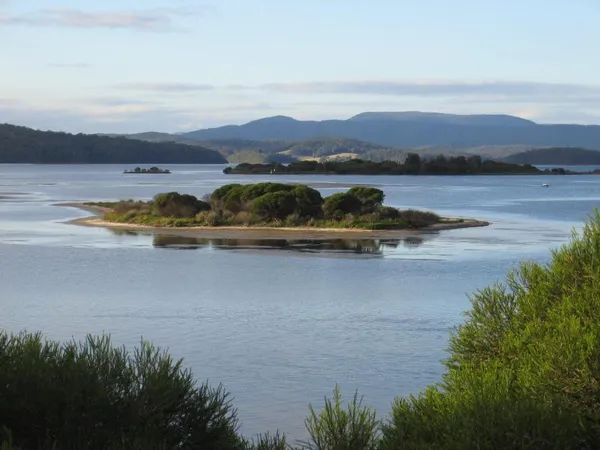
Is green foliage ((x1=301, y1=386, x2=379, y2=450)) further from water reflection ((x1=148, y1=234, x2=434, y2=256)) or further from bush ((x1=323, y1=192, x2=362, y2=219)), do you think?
bush ((x1=323, y1=192, x2=362, y2=219))

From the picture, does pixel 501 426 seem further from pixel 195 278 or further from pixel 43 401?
pixel 195 278

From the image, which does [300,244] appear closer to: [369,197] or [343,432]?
[369,197]

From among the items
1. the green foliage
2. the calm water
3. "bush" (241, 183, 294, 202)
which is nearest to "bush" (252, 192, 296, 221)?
"bush" (241, 183, 294, 202)

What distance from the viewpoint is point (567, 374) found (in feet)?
35.2

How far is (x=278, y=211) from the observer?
6950cm

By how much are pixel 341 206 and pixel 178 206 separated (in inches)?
462

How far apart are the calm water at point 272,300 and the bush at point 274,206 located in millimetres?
9135

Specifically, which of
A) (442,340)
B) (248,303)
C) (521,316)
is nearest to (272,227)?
(248,303)

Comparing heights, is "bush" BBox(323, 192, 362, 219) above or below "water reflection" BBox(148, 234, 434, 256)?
above

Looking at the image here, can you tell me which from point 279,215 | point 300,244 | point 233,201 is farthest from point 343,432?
point 233,201

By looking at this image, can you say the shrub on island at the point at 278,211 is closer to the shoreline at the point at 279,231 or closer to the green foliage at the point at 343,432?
the shoreline at the point at 279,231

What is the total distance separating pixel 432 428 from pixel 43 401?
4.03 metres

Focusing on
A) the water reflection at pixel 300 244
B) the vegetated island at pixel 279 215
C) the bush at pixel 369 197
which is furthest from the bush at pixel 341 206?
the water reflection at pixel 300 244

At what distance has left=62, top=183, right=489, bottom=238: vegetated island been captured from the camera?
6731 centimetres
